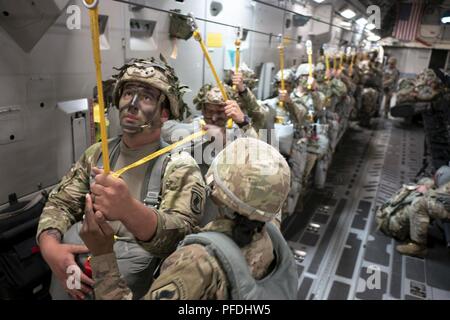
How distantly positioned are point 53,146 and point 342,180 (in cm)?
521

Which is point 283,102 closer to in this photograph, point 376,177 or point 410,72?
point 376,177

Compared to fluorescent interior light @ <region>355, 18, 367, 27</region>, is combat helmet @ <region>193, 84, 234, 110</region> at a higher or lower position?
lower

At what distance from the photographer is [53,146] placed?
2.45 meters

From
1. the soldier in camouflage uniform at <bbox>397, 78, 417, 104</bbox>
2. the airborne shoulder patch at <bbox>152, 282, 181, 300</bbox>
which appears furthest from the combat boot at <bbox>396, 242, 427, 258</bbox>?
the soldier in camouflage uniform at <bbox>397, 78, 417, 104</bbox>

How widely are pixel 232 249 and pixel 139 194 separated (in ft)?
2.28

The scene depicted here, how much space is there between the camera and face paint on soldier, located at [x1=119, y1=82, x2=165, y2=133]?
5.53 feet

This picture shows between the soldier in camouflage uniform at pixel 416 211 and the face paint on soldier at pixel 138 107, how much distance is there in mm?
3438

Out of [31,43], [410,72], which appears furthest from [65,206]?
[410,72]

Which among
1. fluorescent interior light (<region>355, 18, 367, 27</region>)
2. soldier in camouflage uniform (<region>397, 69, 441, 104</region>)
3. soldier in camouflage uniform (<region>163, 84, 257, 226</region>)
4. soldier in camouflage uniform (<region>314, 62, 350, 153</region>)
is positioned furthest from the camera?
fluorescent interior light (<region>355, 18, 367, 27</region>)

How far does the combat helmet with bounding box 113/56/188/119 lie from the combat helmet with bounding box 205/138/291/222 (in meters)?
0.59

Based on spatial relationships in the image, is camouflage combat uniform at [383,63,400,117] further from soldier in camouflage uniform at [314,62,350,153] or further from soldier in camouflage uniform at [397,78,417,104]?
soldier in camouflage uniform at [314,62,350,153]

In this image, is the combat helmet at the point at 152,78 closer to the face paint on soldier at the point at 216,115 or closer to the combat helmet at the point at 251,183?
the combat helmet at the point at 251,183

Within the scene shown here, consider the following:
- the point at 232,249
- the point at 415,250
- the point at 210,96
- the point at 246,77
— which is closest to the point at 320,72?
the point at 246,77

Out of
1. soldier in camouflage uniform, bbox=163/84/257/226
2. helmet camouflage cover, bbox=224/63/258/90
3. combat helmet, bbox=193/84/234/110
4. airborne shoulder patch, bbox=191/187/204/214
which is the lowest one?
airborne shoulder patch, bbox=191/187/204/214
